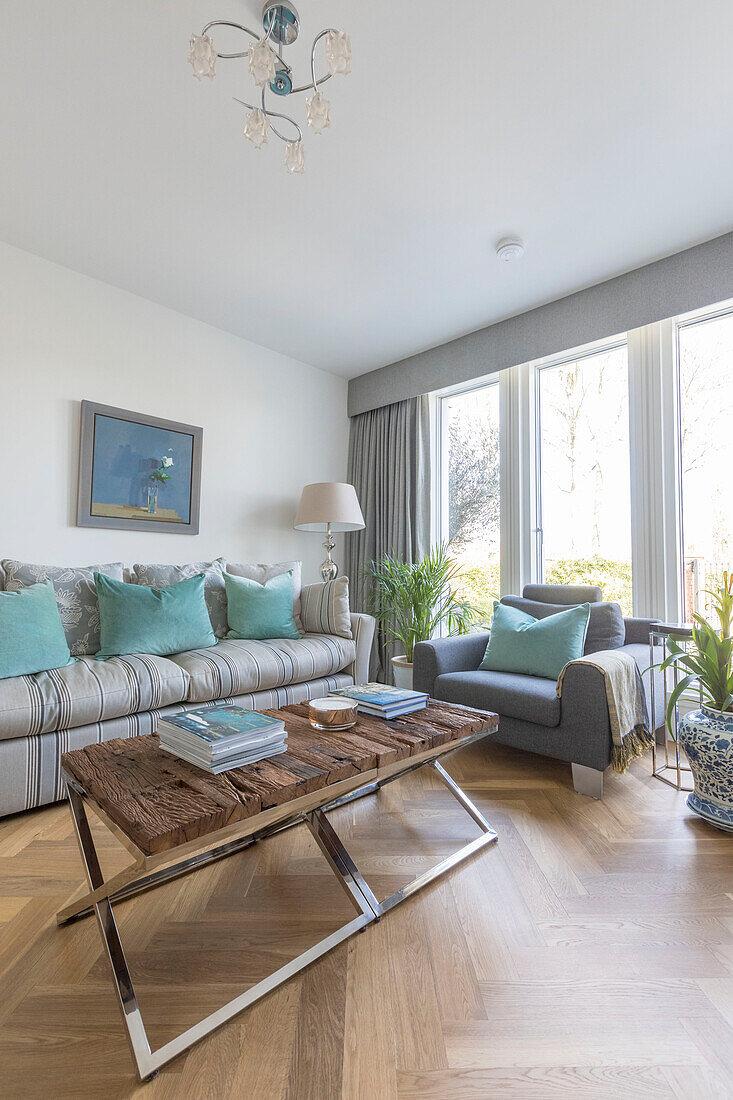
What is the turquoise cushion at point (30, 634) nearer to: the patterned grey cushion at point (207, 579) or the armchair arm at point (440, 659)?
the patterned grey cushion at point (207, 579)

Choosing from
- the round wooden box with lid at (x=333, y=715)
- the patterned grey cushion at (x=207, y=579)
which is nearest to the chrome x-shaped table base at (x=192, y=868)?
the round wooden box with lid at (x=333, y=715)

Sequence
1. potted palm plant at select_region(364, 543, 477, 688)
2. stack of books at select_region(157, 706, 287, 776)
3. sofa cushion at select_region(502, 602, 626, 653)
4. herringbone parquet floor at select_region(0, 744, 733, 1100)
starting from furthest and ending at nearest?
potted palm plant at select_region(364, 543, 477, 688) < sofa cushion at select_region(502, 602, 626, 653) < stack of books at select_region(157, 706, 287, 776) < herringbone parquet floor at select_region(0, 744, 733, 1100)

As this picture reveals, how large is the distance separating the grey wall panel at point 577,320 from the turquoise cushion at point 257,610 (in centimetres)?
193

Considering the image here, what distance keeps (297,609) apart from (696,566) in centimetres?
224

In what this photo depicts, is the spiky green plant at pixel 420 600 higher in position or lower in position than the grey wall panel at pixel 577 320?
lower

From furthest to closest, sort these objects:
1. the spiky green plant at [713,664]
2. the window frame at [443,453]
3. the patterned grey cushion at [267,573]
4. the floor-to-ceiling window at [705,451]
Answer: the window frame at [443,453], the patterned grey cushion at [267,573], the floor-to-ceiling window at [705,451], the spiky green plant at [713,664]

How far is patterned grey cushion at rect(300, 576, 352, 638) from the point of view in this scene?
3.25 metres

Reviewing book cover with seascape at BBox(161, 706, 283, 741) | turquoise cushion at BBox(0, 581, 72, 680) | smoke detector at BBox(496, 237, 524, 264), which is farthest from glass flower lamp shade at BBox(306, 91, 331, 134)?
turquoise cushion at BBox(0, 581, 72, 680)

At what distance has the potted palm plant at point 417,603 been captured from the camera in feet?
12.1

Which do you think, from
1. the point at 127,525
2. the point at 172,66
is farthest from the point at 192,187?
the point at 127,525

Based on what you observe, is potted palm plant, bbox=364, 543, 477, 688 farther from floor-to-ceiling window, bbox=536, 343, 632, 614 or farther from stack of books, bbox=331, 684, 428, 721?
stack of books, bbox=331, 684, 428, 721

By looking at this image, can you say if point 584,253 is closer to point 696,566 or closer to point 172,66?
point 696,566

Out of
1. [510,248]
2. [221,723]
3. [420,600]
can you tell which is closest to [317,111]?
[510,248]

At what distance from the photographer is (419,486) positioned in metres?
4.12
